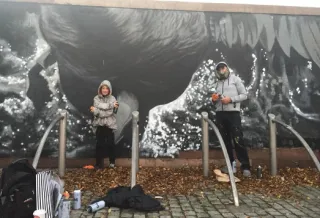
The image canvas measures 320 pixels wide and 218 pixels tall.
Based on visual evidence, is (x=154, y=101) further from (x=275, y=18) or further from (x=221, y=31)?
(x=275, y=18)

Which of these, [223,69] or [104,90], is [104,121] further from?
[223,69]

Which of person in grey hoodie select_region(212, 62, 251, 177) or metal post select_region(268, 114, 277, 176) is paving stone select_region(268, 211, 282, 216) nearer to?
person in grey hoodie select_region(212, 62, 251, 177)

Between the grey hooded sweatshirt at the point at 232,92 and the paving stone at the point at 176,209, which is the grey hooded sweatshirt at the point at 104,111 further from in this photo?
the paving stone at the point at 176,209

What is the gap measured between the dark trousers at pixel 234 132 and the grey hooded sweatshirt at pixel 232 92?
0.11m

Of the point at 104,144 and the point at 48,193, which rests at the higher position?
the point at 104,144

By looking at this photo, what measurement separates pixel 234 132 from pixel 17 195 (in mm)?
A: 3939

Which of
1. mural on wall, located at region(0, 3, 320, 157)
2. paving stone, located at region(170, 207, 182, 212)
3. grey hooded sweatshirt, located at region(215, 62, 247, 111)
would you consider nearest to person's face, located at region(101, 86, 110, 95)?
mural on wall, located at region(0, 3, 320, 157)

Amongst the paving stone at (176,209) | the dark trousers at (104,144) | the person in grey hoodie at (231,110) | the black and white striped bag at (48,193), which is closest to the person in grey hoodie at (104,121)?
the dark trousers at (104,144)

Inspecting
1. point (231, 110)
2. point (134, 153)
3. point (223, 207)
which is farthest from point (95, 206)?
point (231, 110)

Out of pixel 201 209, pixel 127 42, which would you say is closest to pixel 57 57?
pixel 127 42

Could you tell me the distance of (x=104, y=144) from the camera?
6.52 meters

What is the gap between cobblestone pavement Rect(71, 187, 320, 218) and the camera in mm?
4168

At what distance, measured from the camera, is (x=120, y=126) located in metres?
6.87

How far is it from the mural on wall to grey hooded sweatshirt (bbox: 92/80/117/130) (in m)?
0.38
